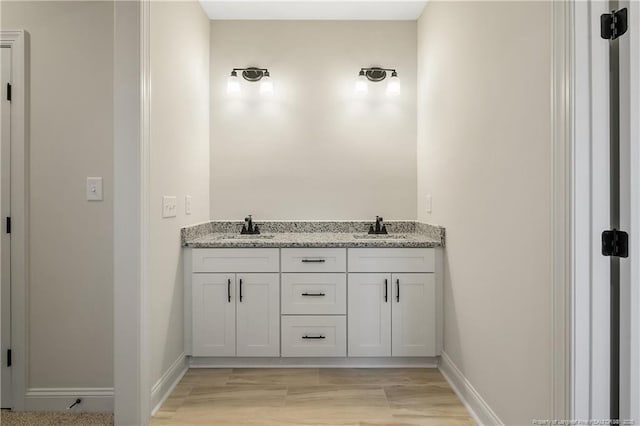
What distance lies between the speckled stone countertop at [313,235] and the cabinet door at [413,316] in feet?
0.85

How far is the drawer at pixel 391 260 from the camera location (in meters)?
2.70

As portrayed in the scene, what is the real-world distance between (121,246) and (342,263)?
1.37 m

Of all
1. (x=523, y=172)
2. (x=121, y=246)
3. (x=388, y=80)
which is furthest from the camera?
(x=388, y=80)

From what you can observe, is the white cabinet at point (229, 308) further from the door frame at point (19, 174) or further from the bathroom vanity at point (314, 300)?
the door frame at point (19, 174)

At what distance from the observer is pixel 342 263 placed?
2715mm

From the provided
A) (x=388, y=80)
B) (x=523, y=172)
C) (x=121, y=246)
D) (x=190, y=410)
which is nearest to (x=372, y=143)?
(x=388, y=80)

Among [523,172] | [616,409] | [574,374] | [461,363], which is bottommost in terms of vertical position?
[461,363]

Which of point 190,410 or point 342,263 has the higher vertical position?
point 342,263

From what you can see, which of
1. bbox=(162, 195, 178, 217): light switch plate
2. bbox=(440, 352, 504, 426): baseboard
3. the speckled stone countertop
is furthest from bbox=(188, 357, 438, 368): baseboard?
bbox=(162, 195, 178, 217): light switch plate

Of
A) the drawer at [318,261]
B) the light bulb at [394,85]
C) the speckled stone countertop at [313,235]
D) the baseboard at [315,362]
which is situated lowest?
the baseboard at [315,362]

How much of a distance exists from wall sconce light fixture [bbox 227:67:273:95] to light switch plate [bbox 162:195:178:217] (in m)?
1.19

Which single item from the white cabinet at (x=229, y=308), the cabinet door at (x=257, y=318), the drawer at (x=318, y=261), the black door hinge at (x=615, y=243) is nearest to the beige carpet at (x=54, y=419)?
the white cabinet at (x=229, y=308)

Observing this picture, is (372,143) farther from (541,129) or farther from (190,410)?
(190,410)
